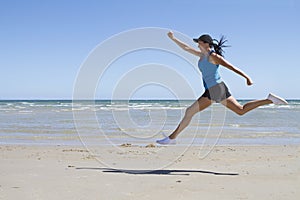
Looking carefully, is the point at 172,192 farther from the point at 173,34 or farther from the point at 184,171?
the point at 173,34

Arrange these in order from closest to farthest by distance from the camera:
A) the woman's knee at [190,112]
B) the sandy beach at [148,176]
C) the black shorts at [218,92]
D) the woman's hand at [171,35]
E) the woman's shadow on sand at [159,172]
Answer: the sandy beach at [148,176], the woman's shadow on sand at [159,172], the black shorts at [218,92], the woman's knee at [190,112], the woman's hand at [171,35]

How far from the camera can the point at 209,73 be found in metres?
6.48

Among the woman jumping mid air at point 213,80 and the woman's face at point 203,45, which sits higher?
the woman's face at point 203,45

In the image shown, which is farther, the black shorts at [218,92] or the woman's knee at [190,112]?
the woman's knee at [190,112]

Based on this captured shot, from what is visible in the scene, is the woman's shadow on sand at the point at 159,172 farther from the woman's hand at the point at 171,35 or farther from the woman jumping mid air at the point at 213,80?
the woman's hand at the point at 171,35

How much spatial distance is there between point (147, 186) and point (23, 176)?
1.87 metres

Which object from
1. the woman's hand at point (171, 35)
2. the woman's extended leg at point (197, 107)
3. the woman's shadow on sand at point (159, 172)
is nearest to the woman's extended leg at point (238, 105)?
the woman's extended leg at point (197, 107)

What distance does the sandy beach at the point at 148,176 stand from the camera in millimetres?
4961

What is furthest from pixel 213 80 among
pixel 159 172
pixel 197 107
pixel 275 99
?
pixel 159 172

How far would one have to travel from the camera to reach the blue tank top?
6.46 m

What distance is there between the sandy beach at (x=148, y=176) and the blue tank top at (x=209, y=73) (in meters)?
1.41

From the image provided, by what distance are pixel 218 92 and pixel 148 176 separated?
1.72 m

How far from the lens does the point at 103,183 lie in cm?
550

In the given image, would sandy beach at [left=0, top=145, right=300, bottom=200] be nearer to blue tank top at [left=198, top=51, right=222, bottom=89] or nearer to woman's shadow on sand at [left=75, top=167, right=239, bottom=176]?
woman's shadow on sand at [left=75, top=167, right=239, bottom=176]
